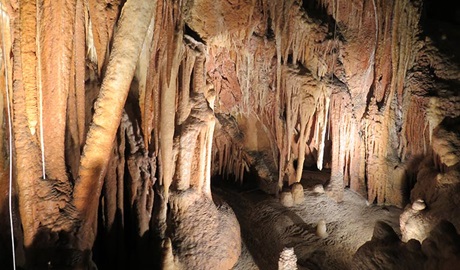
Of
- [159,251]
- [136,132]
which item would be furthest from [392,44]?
[159,251]

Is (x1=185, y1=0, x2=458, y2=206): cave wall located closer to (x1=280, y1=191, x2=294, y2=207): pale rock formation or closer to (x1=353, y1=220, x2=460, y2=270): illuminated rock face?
(x1=280, y1=191, x2=294, y2=207): pale rock formation

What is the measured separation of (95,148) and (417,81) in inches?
305

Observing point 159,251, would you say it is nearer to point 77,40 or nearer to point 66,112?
point 66,112

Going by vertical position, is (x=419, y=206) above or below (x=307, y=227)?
above

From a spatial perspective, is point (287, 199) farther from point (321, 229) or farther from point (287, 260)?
point (287, 260)

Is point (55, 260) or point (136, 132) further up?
point (136, 132)

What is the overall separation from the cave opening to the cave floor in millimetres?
40

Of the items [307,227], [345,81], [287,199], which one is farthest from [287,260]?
[345,81]

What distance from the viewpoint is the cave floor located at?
269 inches

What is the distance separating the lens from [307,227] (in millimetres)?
7703

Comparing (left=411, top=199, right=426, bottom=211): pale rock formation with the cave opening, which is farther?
(left=411, top=199, right=426, bottom=211): pale rock formation

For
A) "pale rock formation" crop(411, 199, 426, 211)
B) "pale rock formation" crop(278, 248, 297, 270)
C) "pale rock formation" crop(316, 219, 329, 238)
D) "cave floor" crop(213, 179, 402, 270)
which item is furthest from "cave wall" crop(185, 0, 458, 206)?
"pale rock formation" crop(278, 248, 297, 270)

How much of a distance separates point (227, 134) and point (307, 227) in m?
4.18

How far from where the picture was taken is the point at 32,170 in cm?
340
